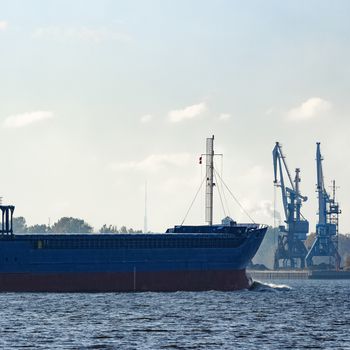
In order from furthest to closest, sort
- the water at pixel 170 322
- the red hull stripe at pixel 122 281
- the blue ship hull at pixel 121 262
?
1. the blue ship hull at pixel 121 262
2. the red hull stripe at pixel 122 281
3. the water at pixel 170 322

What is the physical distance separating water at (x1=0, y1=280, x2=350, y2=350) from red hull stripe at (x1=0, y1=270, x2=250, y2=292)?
1.09m

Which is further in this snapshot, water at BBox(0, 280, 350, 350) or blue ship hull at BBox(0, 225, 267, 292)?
blue ship hull at BBox(0, 225, 267, 292)

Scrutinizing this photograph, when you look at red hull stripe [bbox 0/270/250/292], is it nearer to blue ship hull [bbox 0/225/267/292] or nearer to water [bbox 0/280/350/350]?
blue ship hull [bbox 0/225/267/292]

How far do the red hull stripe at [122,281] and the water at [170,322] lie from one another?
1.09 meters

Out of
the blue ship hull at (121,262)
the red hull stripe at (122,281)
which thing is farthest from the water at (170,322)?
the blue ship hull at (121,262)

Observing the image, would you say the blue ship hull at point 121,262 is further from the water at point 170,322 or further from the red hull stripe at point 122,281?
the water at point 170,322

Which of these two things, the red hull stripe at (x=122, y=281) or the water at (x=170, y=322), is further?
the red hull stripe at (x=122, y=281)

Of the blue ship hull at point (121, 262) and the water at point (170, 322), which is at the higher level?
the blue ship hull at point (121, 262)

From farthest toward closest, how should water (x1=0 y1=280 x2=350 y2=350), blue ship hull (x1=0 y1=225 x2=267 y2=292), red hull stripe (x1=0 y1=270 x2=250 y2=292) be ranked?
1. blue ship hull (x1=0 y1=225 x2=267 y2=292)
2. red hull stripe (x1=0 y1=270 x2=250 y2=292)
3. water (x1=0 y1=280 x2=350 y2=350)

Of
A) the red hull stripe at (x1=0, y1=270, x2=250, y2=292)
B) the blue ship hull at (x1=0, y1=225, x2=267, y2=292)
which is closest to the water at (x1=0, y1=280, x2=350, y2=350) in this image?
the red hull stripe at (x1=0, y1=270, x2=250, y2=292)

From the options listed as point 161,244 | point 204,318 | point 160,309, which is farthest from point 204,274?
point 204,318

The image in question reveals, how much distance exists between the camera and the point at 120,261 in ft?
373

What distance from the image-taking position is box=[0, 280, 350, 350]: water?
66.4 m

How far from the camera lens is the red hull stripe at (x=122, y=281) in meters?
110
